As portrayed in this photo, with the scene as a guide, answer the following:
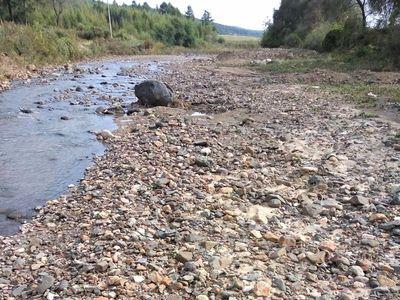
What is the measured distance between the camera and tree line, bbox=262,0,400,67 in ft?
70.7

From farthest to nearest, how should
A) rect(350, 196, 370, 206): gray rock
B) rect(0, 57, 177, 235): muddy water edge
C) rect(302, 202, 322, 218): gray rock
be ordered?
rect(0, 57, 177, 235): muddy water edge < rect(350, 196, 370, 206): gray rock < rect(302, 202, 322, 218): gray rock

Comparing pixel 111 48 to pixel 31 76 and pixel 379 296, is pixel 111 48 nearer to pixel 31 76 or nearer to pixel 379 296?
pixel 31 76

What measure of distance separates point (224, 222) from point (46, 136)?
660 centimetres

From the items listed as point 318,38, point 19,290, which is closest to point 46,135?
point 19,290

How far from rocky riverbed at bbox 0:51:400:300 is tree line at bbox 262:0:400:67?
42.9 ft

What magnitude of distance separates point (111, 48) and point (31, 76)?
884 inches

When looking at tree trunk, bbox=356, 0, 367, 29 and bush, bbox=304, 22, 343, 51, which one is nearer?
tree trunk, bbox=356, 0, 367, 29

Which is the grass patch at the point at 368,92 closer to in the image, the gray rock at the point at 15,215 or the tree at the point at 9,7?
the gray rock at the point at 15,215

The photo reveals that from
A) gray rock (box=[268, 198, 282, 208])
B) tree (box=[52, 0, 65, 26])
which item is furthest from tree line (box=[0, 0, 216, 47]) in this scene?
gray rock (box=[268, 198, 282, 208])

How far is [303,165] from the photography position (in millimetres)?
7691

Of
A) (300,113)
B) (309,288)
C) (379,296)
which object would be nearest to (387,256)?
(379,296)

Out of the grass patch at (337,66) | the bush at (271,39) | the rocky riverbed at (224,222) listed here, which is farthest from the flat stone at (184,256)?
the bush at (271,39)

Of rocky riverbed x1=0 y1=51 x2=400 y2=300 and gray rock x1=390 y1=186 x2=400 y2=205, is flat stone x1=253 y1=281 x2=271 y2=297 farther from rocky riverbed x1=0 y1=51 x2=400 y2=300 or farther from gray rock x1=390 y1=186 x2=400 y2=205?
gray rock x1=390 y1=186 x2=400 y2=205

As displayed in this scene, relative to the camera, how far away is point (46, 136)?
10.6 metres
